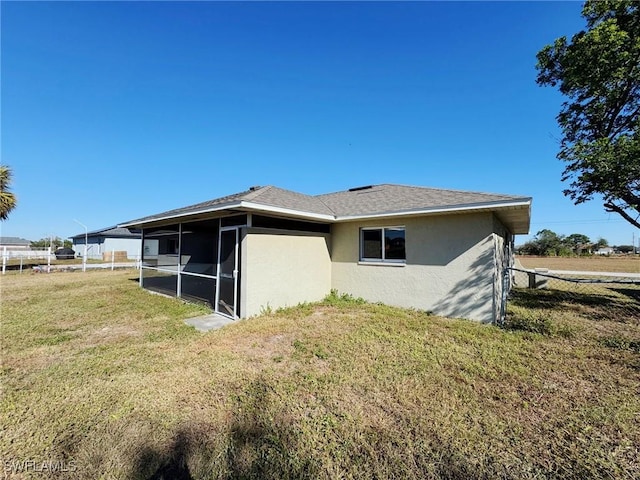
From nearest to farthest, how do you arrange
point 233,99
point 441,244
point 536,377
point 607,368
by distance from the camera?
point 536,377 < point 607,368 < point 441,244 < point 233,99

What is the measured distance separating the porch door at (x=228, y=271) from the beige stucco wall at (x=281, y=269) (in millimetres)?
352

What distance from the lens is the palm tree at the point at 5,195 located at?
13975 millimetres

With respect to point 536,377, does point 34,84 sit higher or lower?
higher

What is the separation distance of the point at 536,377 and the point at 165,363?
17.8 ft

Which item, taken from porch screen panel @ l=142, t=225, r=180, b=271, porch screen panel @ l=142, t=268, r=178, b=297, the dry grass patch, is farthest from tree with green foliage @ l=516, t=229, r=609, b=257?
porch screen panel @ l=142, t=225, r=180, b=271

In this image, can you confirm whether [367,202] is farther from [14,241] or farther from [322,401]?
[14,241]

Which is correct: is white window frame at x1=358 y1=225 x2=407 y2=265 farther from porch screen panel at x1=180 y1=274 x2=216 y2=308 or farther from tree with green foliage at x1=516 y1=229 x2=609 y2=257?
tree with green foliage at x1=516 y1=229 x2=609 y2=257

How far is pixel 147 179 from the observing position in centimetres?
1641

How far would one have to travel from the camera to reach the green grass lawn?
2.19m

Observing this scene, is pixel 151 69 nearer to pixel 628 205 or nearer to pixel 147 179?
pixel 147 179

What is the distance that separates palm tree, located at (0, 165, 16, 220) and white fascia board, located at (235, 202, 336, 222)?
1748cm

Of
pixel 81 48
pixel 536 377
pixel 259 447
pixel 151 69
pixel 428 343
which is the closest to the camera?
pixel 259 447

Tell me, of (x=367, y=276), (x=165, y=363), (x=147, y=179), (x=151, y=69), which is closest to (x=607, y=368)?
(x=367, y=276)

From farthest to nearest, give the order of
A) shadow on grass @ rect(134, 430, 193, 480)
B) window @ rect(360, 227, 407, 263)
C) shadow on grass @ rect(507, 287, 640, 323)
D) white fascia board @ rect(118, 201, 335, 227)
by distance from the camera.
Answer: window @ rect(360, 227, 407, 263) → shadow on grass @ rect(507, 287, 640, 323) → white fascia board @ rect(118, 201, 335, 227) → shadow on grass @ rect(134, 430, 193, 480)
